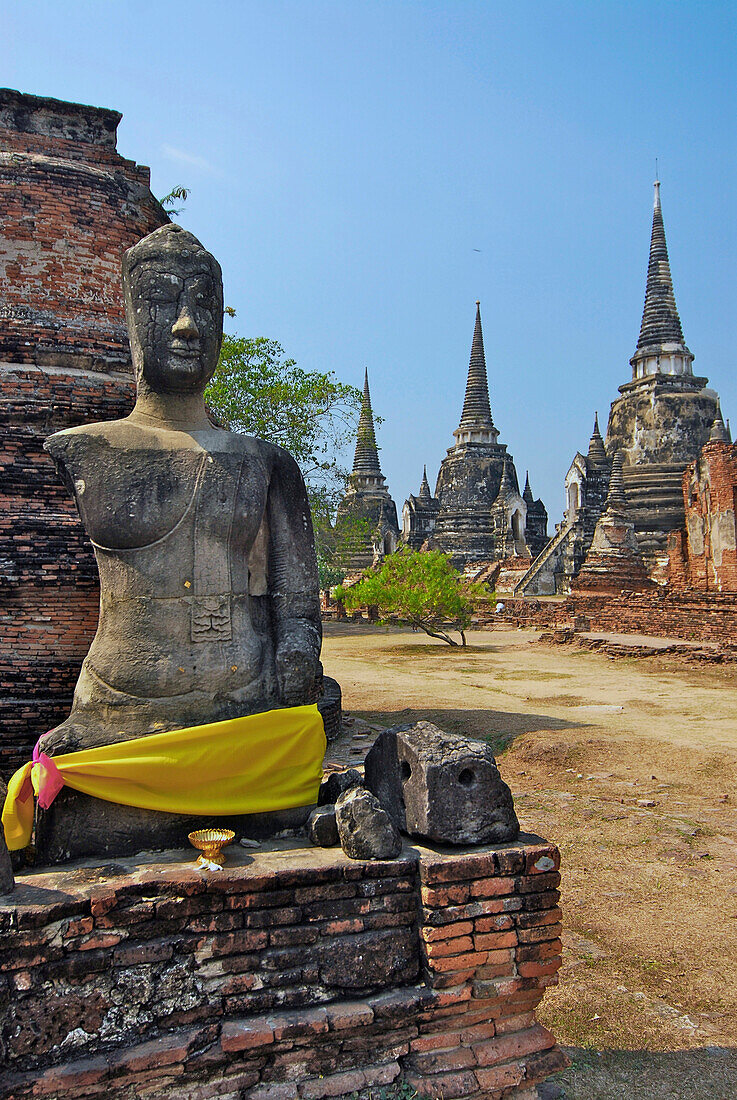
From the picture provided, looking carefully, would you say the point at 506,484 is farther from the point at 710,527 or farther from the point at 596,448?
the point at 710,527

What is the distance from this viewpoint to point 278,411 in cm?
2073

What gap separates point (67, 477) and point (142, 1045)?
1951mm

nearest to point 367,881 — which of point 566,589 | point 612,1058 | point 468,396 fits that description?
point 612,1058

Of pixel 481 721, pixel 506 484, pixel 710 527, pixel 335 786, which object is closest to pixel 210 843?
pixel 335 786

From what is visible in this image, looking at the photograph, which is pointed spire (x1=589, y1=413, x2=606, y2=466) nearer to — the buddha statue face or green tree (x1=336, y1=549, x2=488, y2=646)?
green tree (x1=336, y1=549, x2=488, y2=646)

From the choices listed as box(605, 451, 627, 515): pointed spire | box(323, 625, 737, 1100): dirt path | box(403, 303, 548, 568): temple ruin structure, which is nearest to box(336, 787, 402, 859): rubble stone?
box(323, 625, 737, 1100): dirt path

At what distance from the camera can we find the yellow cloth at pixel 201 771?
271 cm

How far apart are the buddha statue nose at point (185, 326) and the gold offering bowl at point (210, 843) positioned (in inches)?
72.6

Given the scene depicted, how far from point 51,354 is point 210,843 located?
211 inches

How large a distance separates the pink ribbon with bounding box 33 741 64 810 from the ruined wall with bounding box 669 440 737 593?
19837 mm

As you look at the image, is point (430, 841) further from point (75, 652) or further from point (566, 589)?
point (566, 589)

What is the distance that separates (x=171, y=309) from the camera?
321cm

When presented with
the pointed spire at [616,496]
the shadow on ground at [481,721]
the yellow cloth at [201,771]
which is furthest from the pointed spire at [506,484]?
the yellow cloth at [201,771]

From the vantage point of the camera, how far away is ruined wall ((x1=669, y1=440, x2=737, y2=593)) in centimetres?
2147
